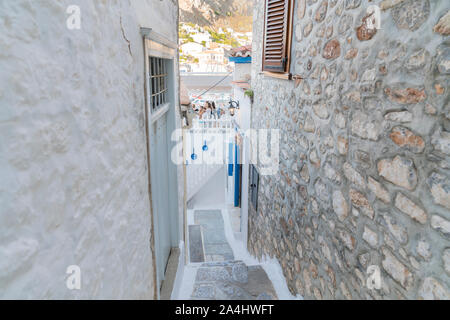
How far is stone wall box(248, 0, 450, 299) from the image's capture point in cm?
150

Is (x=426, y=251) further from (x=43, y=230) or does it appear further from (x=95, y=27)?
(x=95, y=27)

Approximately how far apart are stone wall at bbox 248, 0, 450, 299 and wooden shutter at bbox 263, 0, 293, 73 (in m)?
0.24

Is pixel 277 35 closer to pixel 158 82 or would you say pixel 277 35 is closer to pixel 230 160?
pixel 158 82

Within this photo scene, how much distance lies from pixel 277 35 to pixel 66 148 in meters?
3.59

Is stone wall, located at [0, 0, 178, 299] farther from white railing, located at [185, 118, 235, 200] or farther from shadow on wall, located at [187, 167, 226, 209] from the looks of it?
shadow on wall, located at [187, 167, 226, 209]

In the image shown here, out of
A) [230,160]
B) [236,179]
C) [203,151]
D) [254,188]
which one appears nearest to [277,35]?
[254,188]

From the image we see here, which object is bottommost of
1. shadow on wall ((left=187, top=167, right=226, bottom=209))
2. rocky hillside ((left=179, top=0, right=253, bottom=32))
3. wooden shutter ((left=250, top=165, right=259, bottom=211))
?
shadow on wall ((left=187, top=167, right=226, bottom=209))

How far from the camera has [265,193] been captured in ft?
16.9

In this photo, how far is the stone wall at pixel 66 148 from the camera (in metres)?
0.85

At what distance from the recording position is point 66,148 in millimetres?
1138

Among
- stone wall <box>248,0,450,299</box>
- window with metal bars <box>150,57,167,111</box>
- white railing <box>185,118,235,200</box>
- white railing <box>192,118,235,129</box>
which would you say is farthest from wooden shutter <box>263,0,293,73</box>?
white railing <box>192,118,235,129</box>

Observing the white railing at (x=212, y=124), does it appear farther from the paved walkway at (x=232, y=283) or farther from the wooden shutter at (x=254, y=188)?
the paved walkway at (x=232, y=283)

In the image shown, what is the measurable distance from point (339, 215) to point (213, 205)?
8.04 m
